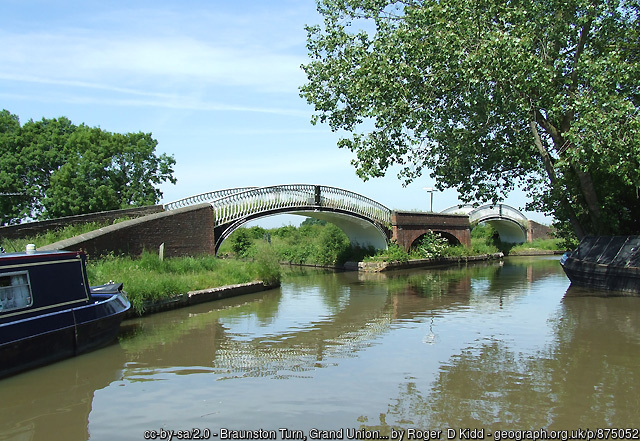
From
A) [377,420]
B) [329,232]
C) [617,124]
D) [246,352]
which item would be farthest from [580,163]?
[329,232]

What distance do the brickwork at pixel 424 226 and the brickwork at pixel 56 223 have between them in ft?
50.2

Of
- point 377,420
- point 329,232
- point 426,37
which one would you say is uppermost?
point 426,37

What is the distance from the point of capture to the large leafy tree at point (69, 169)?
25.9 m

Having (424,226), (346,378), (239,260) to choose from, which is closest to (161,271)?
(239,260)

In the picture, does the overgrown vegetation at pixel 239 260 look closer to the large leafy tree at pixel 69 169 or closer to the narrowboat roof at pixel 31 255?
the narrowboat roof at pixel 31 255

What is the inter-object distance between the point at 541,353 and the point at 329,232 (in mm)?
25097

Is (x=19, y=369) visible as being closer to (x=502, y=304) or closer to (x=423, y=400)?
(x=423, y=400)

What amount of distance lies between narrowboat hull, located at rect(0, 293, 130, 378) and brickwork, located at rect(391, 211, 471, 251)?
22.4 metres

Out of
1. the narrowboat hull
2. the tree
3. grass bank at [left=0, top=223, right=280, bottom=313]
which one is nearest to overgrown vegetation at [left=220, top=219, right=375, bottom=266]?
grass bank at [left=0, top=223, right=280, bottom=313]

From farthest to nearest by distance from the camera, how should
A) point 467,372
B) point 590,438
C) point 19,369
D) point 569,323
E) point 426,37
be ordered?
point 426,37, point 569,323, point 19,369, point 467,372, point 590,438

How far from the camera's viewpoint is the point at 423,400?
20.5ft

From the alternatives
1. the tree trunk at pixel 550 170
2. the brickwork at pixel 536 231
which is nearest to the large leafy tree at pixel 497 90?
the tree trunk at pixel 550 170

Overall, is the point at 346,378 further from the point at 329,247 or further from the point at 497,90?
the point at 329,247

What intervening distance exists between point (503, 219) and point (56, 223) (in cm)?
3330
